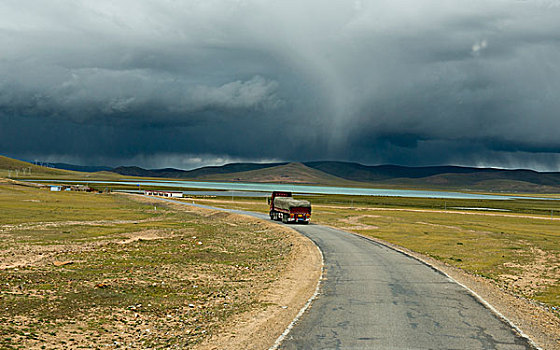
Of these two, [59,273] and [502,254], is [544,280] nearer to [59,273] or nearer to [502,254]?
[502,254]

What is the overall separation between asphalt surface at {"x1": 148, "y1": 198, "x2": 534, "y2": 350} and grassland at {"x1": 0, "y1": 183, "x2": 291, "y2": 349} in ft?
12.3

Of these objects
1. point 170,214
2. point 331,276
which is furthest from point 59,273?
point 170,214

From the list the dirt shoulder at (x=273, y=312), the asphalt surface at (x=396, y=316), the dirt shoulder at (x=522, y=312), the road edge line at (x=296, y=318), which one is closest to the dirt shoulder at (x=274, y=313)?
the dirt shoulder at (x=273, y=312)

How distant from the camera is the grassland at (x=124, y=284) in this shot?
54.8 ft

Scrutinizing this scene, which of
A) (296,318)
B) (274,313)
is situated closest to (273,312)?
(274,313)

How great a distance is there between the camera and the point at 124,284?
25109 mm

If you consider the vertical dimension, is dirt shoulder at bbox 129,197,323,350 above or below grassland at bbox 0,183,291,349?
above

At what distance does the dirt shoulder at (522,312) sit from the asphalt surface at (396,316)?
66 centimetres

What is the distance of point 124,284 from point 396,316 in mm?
14916

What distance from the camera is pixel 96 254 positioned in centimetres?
3469

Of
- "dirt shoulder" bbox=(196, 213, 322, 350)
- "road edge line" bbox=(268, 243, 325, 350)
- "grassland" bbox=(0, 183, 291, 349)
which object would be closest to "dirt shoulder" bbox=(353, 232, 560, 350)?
"road edge line" bbox=(268, 243, 325, 350)

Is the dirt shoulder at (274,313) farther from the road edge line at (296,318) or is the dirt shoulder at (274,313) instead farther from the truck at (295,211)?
the truck at (295,211)

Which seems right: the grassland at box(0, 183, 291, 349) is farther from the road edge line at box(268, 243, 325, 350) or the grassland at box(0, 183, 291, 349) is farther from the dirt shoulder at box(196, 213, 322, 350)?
the road edge line at box(268, 243, 325, 350)

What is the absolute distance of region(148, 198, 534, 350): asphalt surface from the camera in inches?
585
